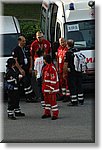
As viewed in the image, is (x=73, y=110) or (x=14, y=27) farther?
(x=14, y=27)

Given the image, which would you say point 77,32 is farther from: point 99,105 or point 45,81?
point 99,105

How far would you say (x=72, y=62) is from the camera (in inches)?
391

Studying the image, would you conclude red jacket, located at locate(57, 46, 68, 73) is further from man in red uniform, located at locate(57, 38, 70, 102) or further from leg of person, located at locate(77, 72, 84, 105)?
Answer: leg of person, located at locate(77, 72, 84, 105)

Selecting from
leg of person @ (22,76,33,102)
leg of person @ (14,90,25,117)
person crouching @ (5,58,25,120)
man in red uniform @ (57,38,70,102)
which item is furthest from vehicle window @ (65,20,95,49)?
leg of person @ (14,90,25,117)

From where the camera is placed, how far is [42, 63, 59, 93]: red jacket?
28.6ft

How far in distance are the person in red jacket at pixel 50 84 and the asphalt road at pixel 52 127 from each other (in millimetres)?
241

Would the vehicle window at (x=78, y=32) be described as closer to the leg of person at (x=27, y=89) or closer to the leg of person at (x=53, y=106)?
the leg of person at (x=27, y=89)

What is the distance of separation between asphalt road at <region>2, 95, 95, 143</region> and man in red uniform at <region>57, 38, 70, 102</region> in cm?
53

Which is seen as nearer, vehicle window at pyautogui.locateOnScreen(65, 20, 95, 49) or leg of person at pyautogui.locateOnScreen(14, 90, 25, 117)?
leg of person at pyautogui.locateOnScreen(14, 90, 25, 117)

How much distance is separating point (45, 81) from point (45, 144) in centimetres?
231

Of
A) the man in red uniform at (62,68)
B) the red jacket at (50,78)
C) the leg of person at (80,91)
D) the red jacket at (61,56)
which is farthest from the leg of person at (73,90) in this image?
the red jacket at (50,78)

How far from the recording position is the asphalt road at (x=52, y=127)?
7.35 m

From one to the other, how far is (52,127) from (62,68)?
89.9 inches

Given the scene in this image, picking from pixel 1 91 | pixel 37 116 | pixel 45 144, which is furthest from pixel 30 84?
pixel 45 144
